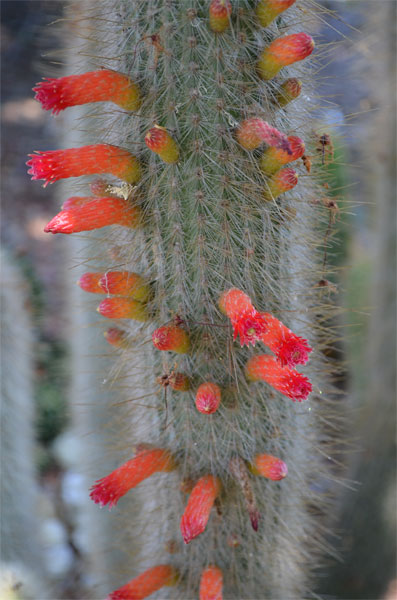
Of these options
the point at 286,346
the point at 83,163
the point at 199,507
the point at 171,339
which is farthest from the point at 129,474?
the point at 83,163

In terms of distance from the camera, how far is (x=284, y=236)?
2.68ft

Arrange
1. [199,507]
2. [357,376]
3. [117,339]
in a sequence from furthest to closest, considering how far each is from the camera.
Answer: [357,376]
[117,339]
[199,507]

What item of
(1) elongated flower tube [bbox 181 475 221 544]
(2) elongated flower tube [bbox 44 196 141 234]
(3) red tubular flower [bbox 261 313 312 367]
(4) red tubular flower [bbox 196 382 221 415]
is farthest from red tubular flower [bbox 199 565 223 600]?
(2) elongated flower tube [bbox 44 196 141 234]

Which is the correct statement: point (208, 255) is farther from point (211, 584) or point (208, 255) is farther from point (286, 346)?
point (211, 584)

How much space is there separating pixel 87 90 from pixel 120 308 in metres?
0.29

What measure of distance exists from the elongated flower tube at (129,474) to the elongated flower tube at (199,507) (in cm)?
7

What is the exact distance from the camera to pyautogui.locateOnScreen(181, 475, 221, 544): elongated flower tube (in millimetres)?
767

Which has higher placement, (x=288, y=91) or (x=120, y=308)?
(x=288, y=91)

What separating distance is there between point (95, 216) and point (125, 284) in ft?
0.36

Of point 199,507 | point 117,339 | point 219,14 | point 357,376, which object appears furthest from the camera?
point 357,376

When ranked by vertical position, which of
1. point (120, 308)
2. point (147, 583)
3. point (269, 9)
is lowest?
point (147, 583)

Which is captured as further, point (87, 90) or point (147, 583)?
point (147, 583)

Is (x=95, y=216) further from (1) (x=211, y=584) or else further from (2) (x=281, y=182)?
(1) (x=211, y=584)

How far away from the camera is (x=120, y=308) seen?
80 cm
